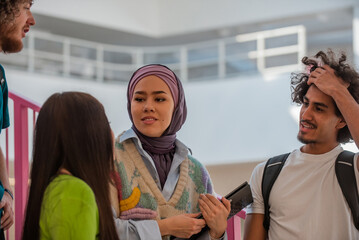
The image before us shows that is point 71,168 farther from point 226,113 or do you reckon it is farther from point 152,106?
point 226,113

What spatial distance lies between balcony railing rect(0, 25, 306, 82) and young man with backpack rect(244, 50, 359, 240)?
8.97 metres

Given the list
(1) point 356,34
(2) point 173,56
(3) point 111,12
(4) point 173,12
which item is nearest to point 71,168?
(1) point 356,34

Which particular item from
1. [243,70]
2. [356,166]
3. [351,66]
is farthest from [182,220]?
[243,70]

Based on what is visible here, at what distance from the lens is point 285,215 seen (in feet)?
9.46

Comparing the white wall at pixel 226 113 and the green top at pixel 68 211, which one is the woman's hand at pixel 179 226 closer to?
the green top at pixel 68 211

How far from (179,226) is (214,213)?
174 mm

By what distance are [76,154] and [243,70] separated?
511 inches

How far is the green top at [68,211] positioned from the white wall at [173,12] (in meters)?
10.6

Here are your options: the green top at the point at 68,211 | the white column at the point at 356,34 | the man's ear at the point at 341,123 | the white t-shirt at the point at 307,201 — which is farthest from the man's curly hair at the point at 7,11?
the white column at the point at 356,34

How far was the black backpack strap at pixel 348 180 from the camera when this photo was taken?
109 inches

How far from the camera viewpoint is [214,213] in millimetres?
2691

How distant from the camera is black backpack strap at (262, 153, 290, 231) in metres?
2.94

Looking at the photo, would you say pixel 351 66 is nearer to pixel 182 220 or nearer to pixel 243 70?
pixel 182 220

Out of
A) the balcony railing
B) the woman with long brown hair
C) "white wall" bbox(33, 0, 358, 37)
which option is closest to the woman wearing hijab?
the woman with long brown hair
